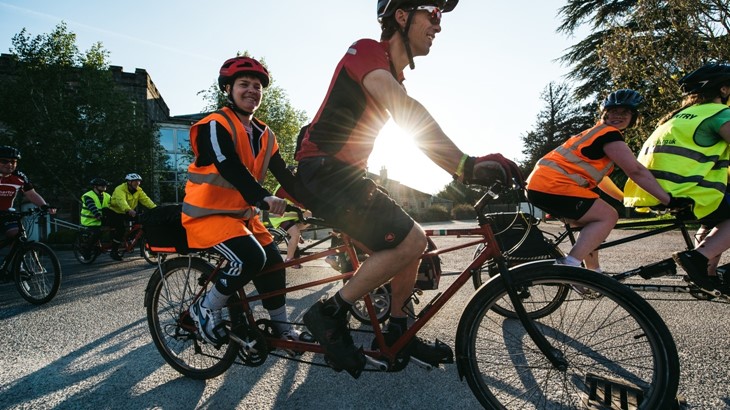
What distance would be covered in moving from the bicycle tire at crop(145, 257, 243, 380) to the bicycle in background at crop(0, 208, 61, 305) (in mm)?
3388

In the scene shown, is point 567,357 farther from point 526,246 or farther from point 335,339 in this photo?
point 526,246

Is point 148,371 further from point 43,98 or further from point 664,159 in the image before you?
point 43,98

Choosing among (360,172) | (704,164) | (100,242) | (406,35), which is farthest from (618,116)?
(100,242)

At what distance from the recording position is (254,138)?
3.02m

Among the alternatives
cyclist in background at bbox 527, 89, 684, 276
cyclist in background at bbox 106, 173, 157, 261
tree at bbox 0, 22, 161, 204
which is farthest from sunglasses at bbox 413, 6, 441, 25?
tree at bbox 0, 22, 161, 204

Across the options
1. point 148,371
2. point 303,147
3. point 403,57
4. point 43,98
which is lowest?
point 148,371

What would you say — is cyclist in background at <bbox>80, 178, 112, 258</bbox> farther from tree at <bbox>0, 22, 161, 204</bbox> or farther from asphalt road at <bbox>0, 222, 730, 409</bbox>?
tree at <bbox>0, 22, 161, 204</bbox>

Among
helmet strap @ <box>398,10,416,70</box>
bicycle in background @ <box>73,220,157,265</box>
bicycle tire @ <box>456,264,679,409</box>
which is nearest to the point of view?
bicycle tire @ <box>456,264,679,409</box>

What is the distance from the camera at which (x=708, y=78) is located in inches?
133

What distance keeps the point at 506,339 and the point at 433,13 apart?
209 centimetres

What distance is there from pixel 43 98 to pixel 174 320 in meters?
22.2

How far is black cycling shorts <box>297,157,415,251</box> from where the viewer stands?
6.95ft

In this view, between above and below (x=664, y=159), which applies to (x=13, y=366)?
below

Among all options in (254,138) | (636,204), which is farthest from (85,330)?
(636,204)
